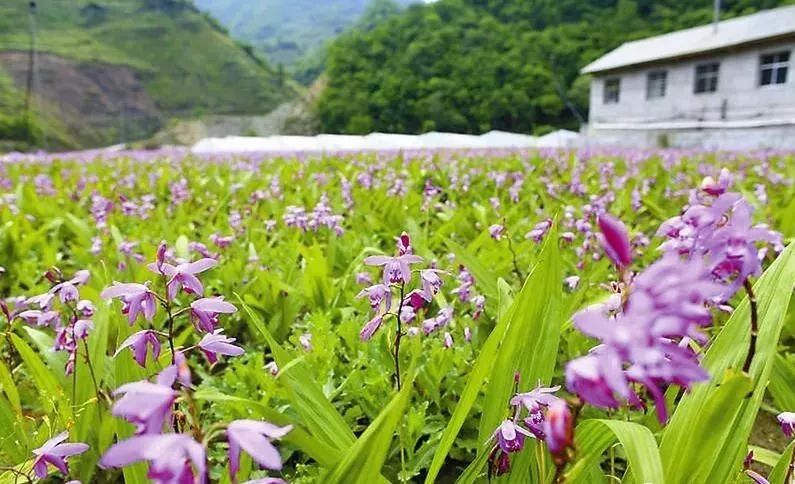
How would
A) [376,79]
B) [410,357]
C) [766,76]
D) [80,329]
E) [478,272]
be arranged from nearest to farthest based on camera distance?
1. [80,329]
2. [410,357]
3. [478,272]
4. [766,76]
5. [376,79]

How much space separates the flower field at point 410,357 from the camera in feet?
1.77

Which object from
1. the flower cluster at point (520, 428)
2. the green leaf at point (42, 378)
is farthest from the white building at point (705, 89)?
the green leaf at point (42, 378)

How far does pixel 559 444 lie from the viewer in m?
0.53

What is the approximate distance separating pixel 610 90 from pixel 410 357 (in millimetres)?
Result: 30969

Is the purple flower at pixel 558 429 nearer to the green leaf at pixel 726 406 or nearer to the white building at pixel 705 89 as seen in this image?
the green leaf at pixel 726 406

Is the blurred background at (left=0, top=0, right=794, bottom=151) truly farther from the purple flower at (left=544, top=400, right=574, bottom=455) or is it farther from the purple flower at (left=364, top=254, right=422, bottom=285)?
the purple flower at (left=544, top=400, right=574, bottom=455)

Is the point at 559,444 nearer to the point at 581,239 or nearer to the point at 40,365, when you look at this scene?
the point at 40,365

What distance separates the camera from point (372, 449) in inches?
30.1

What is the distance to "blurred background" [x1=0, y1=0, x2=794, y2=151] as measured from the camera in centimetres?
4822

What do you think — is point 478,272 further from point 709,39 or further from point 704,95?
point 709,39

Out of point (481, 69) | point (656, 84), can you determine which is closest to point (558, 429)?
point (656, 84)

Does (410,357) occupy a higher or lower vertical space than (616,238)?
lower

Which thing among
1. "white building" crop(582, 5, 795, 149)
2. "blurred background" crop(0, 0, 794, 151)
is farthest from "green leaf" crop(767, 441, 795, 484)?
"blurred background" crop(0, 0, 794, 151)

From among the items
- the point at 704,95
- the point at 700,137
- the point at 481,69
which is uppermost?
the point at 481,69
